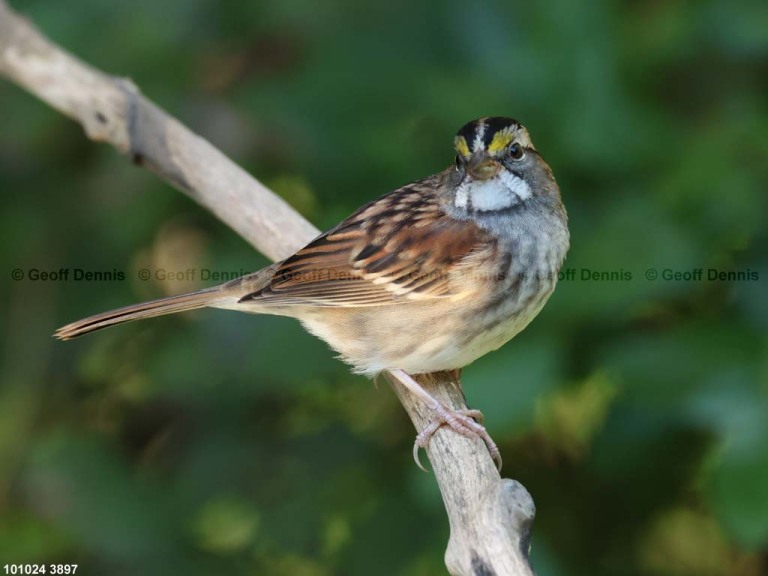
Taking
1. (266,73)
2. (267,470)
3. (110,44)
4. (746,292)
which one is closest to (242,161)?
(266,73)

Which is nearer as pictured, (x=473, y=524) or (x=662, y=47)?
(x=473, y=524)

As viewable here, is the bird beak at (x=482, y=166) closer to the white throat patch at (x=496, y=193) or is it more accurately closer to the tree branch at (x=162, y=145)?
the white throat patch at (x=496, y=193)

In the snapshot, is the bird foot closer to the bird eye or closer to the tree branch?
the tree branch

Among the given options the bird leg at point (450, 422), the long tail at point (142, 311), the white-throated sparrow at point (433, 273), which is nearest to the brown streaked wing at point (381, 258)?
the white-throated sparrow at point (433, 273)

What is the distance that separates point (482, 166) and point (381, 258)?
0.39 meters

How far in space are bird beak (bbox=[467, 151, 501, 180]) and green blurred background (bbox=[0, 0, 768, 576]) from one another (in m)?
0.20

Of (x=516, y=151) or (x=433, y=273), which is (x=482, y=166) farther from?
(x=433, y=273)

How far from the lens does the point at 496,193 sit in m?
2.74

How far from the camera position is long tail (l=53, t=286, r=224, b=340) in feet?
9.07

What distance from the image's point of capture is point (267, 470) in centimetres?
305

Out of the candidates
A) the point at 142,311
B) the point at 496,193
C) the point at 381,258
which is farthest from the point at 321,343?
the point at 496,193

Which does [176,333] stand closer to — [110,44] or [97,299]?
[97,299]

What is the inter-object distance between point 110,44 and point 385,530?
5.48 ft

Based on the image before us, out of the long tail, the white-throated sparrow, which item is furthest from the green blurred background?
the long tail
